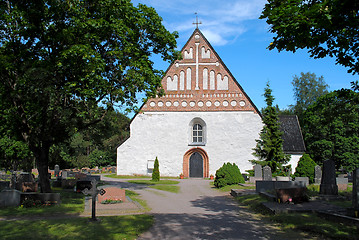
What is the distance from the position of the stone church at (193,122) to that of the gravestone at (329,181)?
17.2 m

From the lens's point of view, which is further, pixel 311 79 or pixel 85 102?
pixel 311 79

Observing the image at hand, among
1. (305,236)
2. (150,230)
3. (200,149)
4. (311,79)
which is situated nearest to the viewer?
(305,236)

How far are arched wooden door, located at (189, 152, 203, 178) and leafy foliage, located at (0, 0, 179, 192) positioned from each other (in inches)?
680

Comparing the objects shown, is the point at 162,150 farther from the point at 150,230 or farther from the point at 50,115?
the point at 150,230

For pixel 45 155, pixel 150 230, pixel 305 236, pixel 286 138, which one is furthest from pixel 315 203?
pixel 286 138

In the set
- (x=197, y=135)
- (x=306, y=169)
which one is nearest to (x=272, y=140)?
(x=306, y=169)

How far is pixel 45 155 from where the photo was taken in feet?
51.3

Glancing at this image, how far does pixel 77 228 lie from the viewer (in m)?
8.78

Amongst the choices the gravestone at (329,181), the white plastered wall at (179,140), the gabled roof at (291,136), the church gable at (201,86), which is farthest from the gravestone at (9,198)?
the gabled roof at (291,136)

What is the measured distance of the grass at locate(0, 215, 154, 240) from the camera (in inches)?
313

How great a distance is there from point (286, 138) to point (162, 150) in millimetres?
→ 14503

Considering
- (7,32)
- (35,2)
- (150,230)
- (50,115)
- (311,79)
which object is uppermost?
(311,79)

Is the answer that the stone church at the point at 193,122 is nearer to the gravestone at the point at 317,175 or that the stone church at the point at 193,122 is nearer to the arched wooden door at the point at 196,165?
the arched wooden door at the point at 196,165

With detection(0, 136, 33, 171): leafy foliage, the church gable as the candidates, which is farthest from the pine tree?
detection(0, 136, 33, 171): leafy foliage
